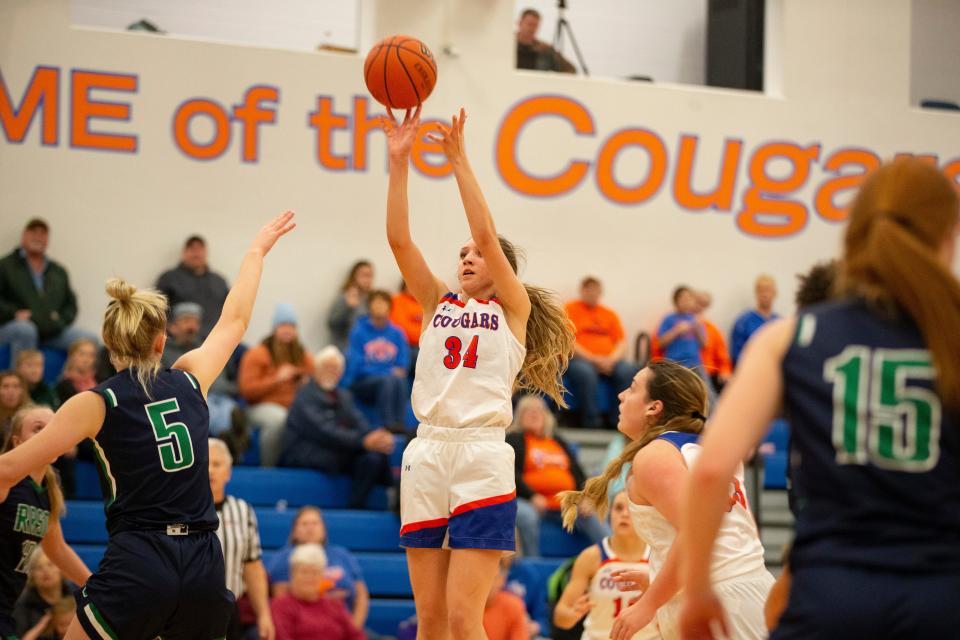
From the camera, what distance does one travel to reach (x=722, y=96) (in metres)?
13.9

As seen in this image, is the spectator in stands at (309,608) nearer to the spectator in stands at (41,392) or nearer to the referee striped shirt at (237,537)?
the referee striped shirt at (237,537)

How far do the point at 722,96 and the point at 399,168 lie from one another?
32.7ft

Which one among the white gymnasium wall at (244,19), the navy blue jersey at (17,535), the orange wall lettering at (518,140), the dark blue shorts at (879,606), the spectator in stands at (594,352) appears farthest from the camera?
the orange wall lettering at (518,140)

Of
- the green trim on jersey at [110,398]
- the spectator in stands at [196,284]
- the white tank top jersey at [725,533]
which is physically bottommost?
the white tank top jersey at [725,533]

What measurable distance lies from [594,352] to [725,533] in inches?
322

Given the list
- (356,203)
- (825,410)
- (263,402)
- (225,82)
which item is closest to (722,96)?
(356,203)

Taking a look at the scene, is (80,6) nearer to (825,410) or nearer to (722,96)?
(722,96)

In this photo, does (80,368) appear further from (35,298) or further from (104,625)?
(104,625)

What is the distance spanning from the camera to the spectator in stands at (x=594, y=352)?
12.0 meters

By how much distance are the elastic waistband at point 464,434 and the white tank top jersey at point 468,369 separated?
0.06 feet

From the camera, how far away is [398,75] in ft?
17.1

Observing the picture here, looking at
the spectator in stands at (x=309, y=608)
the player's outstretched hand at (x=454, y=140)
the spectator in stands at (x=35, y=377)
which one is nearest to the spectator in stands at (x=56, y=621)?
the spectator in stands at (x=309, y=608)

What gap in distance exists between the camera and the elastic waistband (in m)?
4.57

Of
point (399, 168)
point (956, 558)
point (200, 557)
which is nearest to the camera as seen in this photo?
point (956, 558)
